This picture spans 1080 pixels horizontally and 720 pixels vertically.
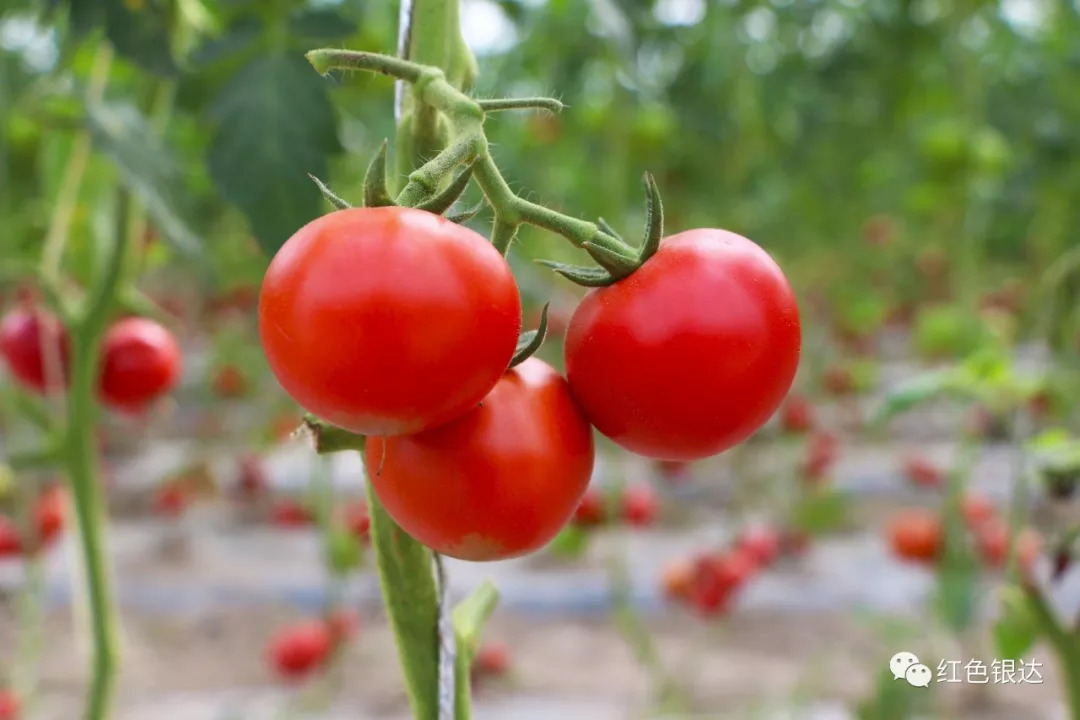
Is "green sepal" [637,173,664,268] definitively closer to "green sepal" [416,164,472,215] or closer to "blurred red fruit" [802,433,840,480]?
"green sepal" [416,164,472,215]

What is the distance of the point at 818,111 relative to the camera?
7.28 feet

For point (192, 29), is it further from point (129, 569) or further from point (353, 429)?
point (129, 569)

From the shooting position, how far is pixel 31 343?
92cm

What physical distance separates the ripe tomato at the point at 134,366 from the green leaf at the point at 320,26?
440 mm

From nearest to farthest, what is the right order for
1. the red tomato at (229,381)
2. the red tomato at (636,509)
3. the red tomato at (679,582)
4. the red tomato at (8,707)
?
1. the red tomato at (8,707)
2. the red tomato at (679,582)
3. the red tomato at (636,509)
4. the red tomato at (229,381)

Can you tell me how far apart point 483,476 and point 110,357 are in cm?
72

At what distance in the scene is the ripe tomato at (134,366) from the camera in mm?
906

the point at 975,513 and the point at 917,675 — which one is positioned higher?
the point at 917,675

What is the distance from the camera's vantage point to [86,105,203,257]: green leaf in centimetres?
64

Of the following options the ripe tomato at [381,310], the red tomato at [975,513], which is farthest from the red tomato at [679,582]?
the ripe tomato at [381,310]

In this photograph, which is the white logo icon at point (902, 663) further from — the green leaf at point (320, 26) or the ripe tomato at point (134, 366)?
the ripe tomato at point (134, 366)

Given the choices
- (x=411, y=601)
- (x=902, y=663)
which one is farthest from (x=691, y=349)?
(x=902, y=663)

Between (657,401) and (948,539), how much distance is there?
4.40ft

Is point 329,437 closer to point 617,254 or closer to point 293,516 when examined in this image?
point 617,254
